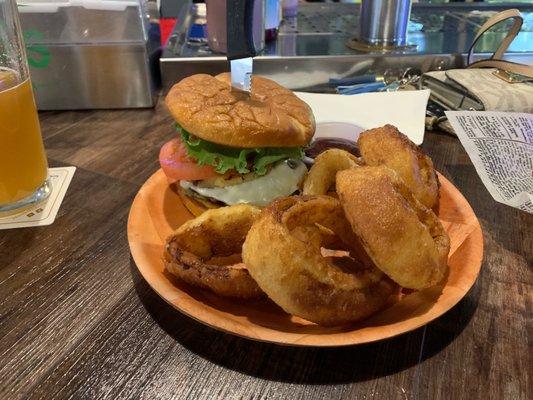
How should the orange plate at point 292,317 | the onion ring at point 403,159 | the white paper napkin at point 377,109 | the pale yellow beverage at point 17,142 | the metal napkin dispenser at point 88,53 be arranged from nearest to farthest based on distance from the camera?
the orange plate at point 292,317, the onion ring at point 403,159, the pale yellow beverage at point 17,142, the white paper napkin at point 377,109, the metal napkin dispenser at point 88,53

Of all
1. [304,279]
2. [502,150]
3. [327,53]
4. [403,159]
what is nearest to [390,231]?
[304,279]

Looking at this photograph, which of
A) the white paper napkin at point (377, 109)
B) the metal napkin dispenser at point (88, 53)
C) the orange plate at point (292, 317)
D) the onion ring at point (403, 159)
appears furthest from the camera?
the metal napkin dispenser at point (88, 53)

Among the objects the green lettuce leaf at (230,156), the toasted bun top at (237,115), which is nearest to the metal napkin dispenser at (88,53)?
the toasted bun top at (237,115)

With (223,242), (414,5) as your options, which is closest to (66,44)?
(223,242)

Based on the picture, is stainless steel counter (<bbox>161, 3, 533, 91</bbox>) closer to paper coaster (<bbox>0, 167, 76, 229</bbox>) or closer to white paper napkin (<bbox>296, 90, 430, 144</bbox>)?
white paper napkin (<bbox>296, 90, 430, 144</bbox>)

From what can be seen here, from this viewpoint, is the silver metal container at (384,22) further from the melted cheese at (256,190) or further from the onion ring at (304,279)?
the onion ring at (304,279)

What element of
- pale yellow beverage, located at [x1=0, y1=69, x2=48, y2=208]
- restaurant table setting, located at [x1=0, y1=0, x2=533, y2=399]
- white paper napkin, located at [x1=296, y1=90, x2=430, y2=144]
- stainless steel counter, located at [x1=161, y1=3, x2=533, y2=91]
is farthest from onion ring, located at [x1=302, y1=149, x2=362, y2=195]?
stainless steel counter, located at [x1=161, y1=3, x2=533, y2=91]

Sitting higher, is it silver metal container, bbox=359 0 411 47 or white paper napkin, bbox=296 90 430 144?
silver metal container, bbox=359 0 411 47
